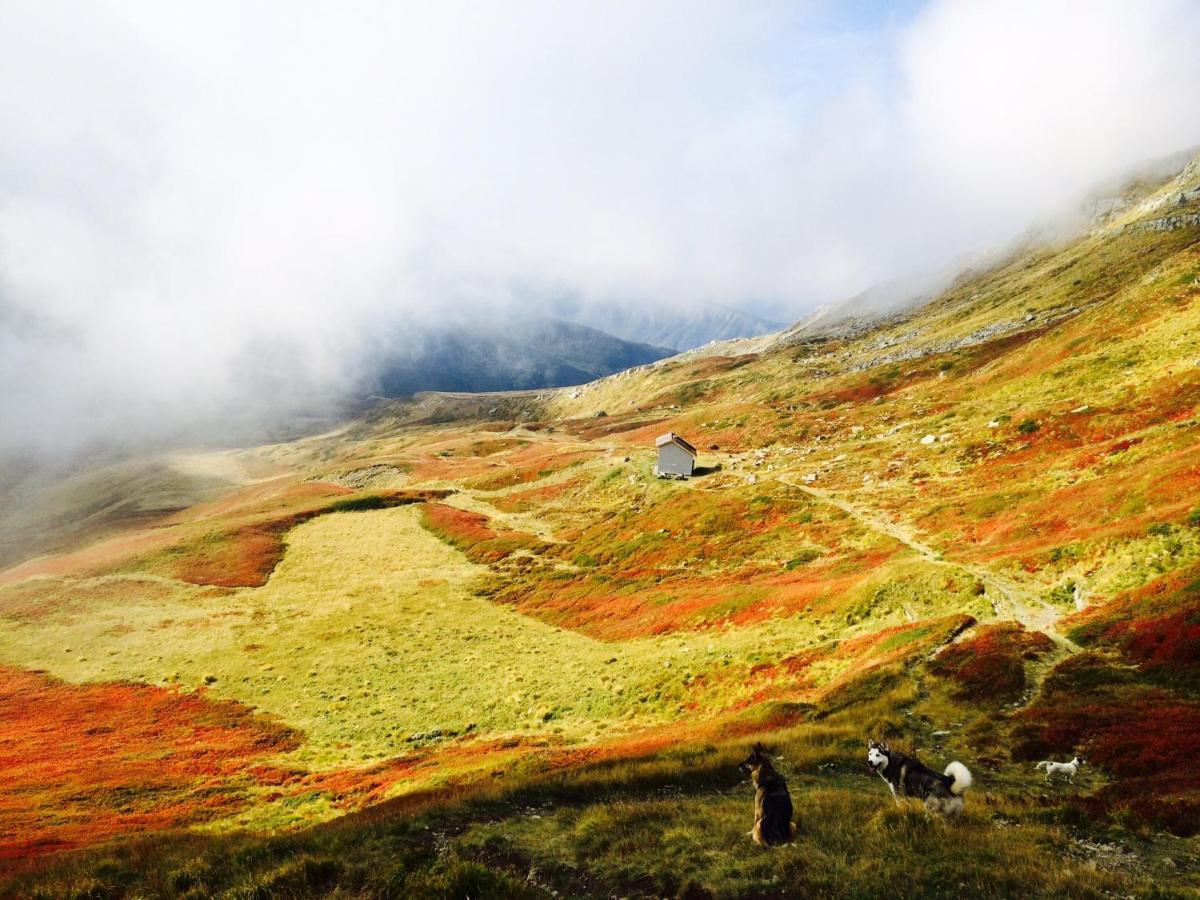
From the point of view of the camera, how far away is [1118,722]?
18.0 meters

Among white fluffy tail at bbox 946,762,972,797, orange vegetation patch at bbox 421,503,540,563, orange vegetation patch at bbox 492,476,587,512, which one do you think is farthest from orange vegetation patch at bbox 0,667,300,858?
orange vegetation patch at bbox 492,476,587,512

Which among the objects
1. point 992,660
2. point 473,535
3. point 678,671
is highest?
point 473,535

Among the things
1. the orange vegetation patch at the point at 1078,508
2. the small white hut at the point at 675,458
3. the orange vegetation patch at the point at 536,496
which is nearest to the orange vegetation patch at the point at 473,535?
the orange vegetation patch at the point at 536,496

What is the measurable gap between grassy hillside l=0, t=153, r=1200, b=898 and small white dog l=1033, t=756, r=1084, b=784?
0.50m

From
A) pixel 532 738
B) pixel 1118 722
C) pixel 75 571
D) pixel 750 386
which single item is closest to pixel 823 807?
pixel 1118 722

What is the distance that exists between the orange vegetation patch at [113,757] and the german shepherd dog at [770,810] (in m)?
25.0

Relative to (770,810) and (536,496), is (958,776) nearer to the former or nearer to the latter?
(770,810)

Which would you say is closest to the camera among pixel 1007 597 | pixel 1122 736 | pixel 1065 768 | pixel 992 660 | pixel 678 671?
pixel 1065 768

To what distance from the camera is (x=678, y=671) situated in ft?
119

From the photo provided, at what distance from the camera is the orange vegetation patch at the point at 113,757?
971 inches

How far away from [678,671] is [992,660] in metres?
17.4

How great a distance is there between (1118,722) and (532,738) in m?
24.2

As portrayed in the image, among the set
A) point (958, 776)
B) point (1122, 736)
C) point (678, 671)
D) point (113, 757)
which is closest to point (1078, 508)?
point (678, 671)

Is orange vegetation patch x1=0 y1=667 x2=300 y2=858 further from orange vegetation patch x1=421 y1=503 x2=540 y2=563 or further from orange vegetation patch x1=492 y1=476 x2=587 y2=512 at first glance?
orange vegetation patch x1=492 y1=476 x2=587 y2=512
